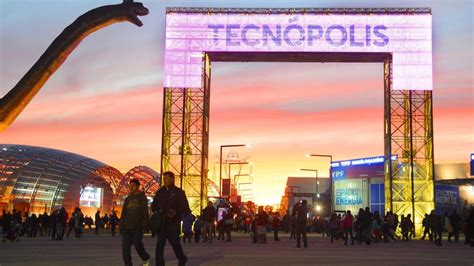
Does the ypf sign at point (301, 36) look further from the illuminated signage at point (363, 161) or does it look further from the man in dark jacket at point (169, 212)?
the man in dark jacket at point (169, 212)

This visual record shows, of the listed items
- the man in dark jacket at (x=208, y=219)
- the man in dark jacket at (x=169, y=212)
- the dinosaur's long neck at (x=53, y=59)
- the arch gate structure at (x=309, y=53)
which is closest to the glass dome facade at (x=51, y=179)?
the arch gate structure at (x=309, y=53)

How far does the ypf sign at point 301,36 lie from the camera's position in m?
45.0

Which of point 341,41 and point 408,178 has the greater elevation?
point 341,41

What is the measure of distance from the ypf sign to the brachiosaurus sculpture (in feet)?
124

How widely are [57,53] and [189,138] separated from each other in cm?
3862

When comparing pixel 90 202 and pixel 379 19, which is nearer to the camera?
pixel 379 19

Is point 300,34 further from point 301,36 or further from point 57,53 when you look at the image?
point 57,53

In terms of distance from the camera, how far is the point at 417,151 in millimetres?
45875

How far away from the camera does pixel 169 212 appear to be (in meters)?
12.5

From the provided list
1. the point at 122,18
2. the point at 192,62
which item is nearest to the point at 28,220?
the point at 192,62

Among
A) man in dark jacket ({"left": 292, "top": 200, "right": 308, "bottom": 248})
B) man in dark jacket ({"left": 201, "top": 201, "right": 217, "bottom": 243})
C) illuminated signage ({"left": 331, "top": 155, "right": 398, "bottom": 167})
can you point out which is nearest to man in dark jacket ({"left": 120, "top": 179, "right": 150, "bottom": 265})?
man in dark jacket ({"left": 292, "top": 200, "right": 308, "bottom": 248})

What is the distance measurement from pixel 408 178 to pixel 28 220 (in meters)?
24.3

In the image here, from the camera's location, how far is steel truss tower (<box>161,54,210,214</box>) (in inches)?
1791

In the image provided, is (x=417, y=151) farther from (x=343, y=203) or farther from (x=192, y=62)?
(x=343, y=203)
